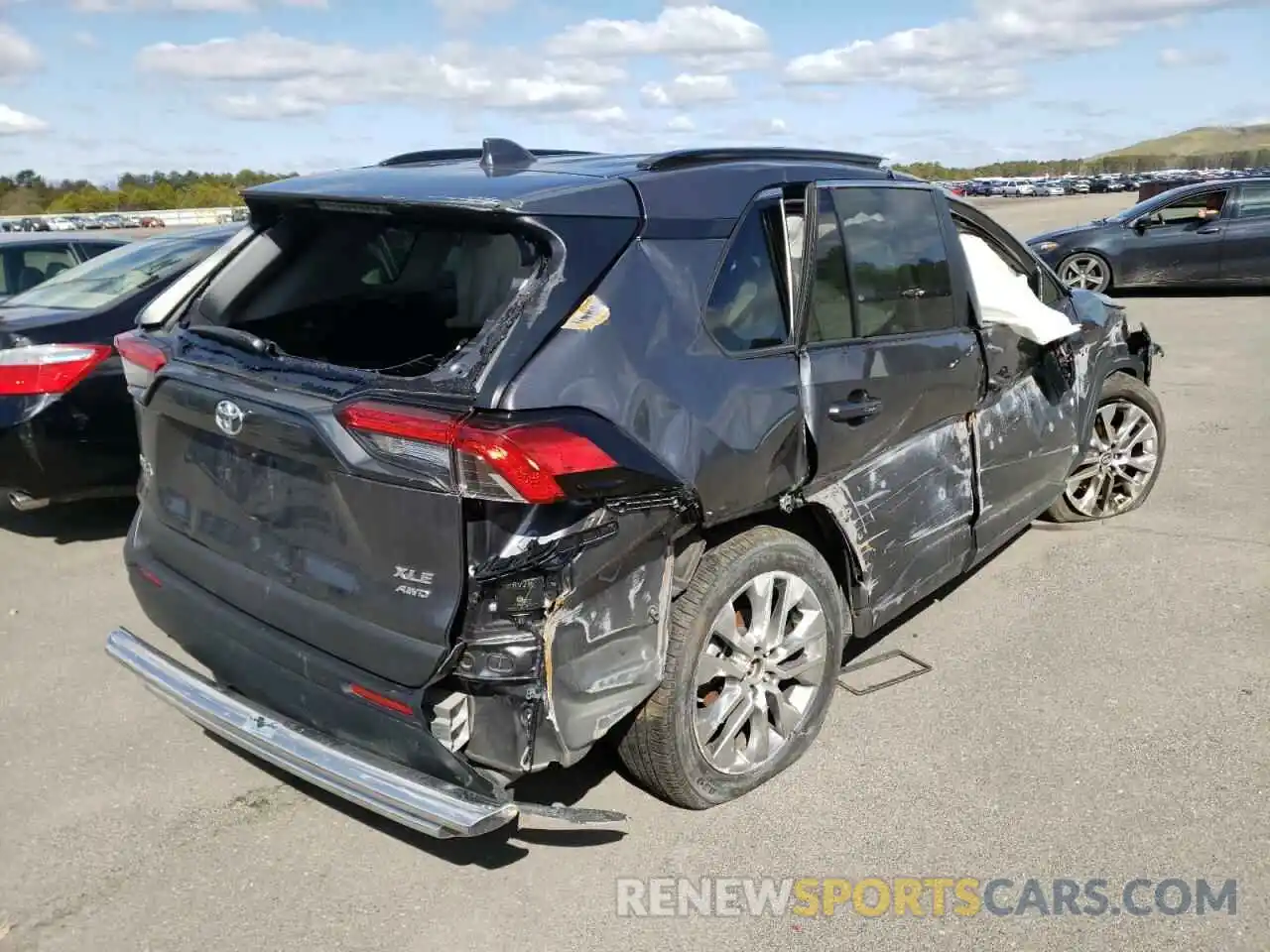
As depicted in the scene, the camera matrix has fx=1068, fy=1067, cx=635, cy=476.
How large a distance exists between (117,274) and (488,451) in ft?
15.7

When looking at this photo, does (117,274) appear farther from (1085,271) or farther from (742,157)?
(1085,271)

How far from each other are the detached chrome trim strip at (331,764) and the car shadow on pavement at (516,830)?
45 centimetres

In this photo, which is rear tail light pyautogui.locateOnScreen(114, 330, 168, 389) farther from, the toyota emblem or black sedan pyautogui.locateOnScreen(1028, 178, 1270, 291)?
black sedan pyautogui.locateOnScreen(1028, 178, 1270, 291)

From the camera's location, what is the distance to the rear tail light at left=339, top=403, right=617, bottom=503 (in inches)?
98.2

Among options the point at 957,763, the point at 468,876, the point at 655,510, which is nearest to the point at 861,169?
the point at 655,510

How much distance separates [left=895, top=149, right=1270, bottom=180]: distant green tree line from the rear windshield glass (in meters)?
94.3

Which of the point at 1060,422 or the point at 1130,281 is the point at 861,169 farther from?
the point at 1130,281

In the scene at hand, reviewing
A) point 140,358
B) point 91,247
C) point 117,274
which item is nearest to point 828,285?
point 140,358

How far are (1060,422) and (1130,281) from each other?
38.3 feet

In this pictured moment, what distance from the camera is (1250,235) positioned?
14750 millimetres

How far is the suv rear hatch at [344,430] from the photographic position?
2582mm

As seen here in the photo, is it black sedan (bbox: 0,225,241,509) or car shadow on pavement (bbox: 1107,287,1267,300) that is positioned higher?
black sedan (bbox: 0,225,241,509)

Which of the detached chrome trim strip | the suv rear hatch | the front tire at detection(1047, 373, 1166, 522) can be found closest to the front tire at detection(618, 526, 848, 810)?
the detached chrome trim strip

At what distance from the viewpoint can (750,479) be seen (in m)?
3.13
